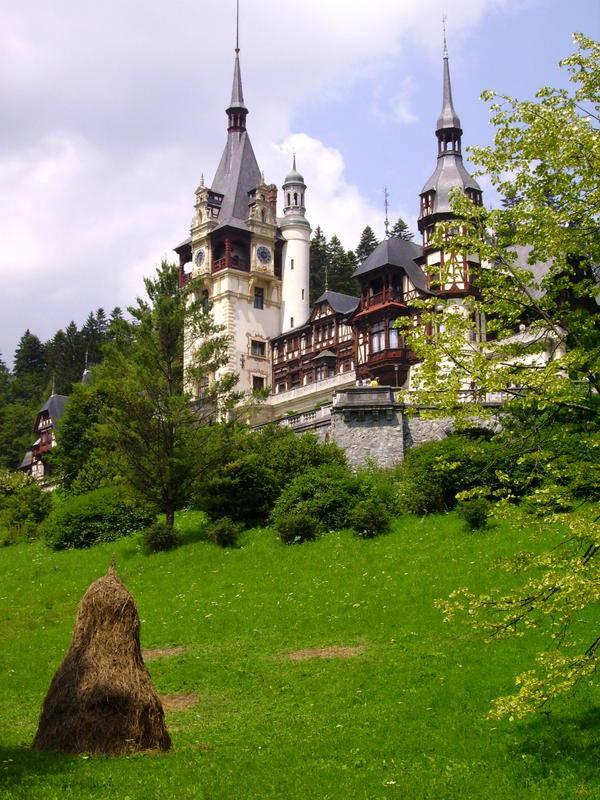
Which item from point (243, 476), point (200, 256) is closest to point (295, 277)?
point (200, 256)

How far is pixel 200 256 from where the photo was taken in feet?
223

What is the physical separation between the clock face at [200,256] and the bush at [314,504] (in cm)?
3889

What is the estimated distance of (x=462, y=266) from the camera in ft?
41.9

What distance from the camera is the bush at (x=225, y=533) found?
96.8 ft

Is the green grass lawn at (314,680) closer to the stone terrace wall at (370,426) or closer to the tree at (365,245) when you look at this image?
the stone terrace wall at (370,426)

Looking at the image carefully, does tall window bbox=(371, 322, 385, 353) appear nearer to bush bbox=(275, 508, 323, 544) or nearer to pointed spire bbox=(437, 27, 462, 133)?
pointed spire bbox=(437, 27, 462, 133)

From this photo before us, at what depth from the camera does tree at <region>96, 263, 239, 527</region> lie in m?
31.5

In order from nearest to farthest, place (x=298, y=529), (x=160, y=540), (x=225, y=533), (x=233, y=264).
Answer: (x=298, y=529) → (x=225, y=533) → (x=160, y=540) → (x=233, y=264)

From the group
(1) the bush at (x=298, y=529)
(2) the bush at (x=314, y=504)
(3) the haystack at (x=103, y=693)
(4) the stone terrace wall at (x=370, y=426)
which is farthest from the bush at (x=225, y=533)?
(3) the haystack at (x=103, y=693)

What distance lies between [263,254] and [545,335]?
185ft

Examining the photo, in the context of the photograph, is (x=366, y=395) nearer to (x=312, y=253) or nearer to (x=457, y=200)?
(x=457, y=200)

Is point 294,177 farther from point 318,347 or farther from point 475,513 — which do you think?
point 475,513

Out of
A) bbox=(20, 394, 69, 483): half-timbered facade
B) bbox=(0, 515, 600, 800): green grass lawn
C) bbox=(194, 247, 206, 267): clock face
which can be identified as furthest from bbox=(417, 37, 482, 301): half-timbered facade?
bbox=(20, 394, 69, 483): half-timbered facade

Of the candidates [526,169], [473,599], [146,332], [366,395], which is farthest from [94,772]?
[366,395]
